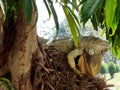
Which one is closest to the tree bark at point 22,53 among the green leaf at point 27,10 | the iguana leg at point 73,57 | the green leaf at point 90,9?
the iguana leg at point 73,57

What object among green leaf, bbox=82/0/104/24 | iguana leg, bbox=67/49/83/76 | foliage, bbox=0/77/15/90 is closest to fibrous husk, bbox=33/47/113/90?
iguana leg, bbox=67/49/83/76

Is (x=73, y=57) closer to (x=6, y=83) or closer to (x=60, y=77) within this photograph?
(x=60, y=77)

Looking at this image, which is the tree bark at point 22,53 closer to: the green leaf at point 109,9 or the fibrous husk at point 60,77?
the fibrous husk at point 60,77

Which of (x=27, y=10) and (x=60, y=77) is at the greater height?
(x=27, y=10)

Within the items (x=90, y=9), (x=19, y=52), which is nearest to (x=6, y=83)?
(x=19, y=52)

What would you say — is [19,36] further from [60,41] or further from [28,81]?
[60,41]

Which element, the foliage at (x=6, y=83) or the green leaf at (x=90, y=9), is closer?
the green leaf at (x=90, y=9)

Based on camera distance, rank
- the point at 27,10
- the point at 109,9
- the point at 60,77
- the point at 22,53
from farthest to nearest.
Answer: the point at 60,77 → the point at 22,53 → the point at 27,10 → the point at 109,9

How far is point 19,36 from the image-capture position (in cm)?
103

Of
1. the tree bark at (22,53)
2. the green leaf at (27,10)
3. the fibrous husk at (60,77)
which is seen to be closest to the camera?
the green leaf at (27,10)

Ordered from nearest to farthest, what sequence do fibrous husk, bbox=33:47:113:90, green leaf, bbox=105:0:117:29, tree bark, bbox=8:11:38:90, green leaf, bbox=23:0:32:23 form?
green leaf, bbox=105:0:117:29 < green leaf, bbox=23:0:32:23 < tree bark, bbox=8:11:38:90 < fibrous husk, bbox=33:47:113:90

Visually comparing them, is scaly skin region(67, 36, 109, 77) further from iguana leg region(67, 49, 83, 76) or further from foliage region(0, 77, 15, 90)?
foliage region(0, 77, 15, 90)

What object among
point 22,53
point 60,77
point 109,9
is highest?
point 109,9

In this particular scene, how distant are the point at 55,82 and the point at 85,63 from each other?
0.14m
